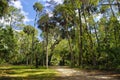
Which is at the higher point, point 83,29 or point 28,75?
point 83,29

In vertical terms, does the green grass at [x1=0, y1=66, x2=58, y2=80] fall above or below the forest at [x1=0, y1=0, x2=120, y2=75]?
below

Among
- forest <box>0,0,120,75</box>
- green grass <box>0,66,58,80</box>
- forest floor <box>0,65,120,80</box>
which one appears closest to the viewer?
forest floor <box>0,65,120,80</box>

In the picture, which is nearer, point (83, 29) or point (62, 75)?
point (62, 75)

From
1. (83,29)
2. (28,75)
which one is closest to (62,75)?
(28,75)

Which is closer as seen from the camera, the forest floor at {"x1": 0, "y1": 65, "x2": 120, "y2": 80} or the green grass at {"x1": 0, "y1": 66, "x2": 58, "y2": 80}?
the forest floor at {"x1": 0, "y1": 65, "x2": 120, "y2": 80}

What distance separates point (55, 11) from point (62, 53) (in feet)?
105

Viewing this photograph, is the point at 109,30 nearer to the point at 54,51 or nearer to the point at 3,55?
the point at 3,55

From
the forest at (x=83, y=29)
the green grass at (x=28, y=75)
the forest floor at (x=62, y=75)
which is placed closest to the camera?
the forest floor at (x=62, y=75)

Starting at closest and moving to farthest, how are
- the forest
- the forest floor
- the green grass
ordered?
the forest floor
the green grass
the forest

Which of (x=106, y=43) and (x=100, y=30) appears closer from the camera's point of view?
(x=106, y=43)

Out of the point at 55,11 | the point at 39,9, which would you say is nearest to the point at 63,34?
the point at 39,9

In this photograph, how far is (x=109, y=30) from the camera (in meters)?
42.2

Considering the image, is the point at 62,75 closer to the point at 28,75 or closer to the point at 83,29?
the point at 28,75

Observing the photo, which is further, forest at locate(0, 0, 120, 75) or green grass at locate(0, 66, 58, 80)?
forest at locate(0, 0, 120, 75)
